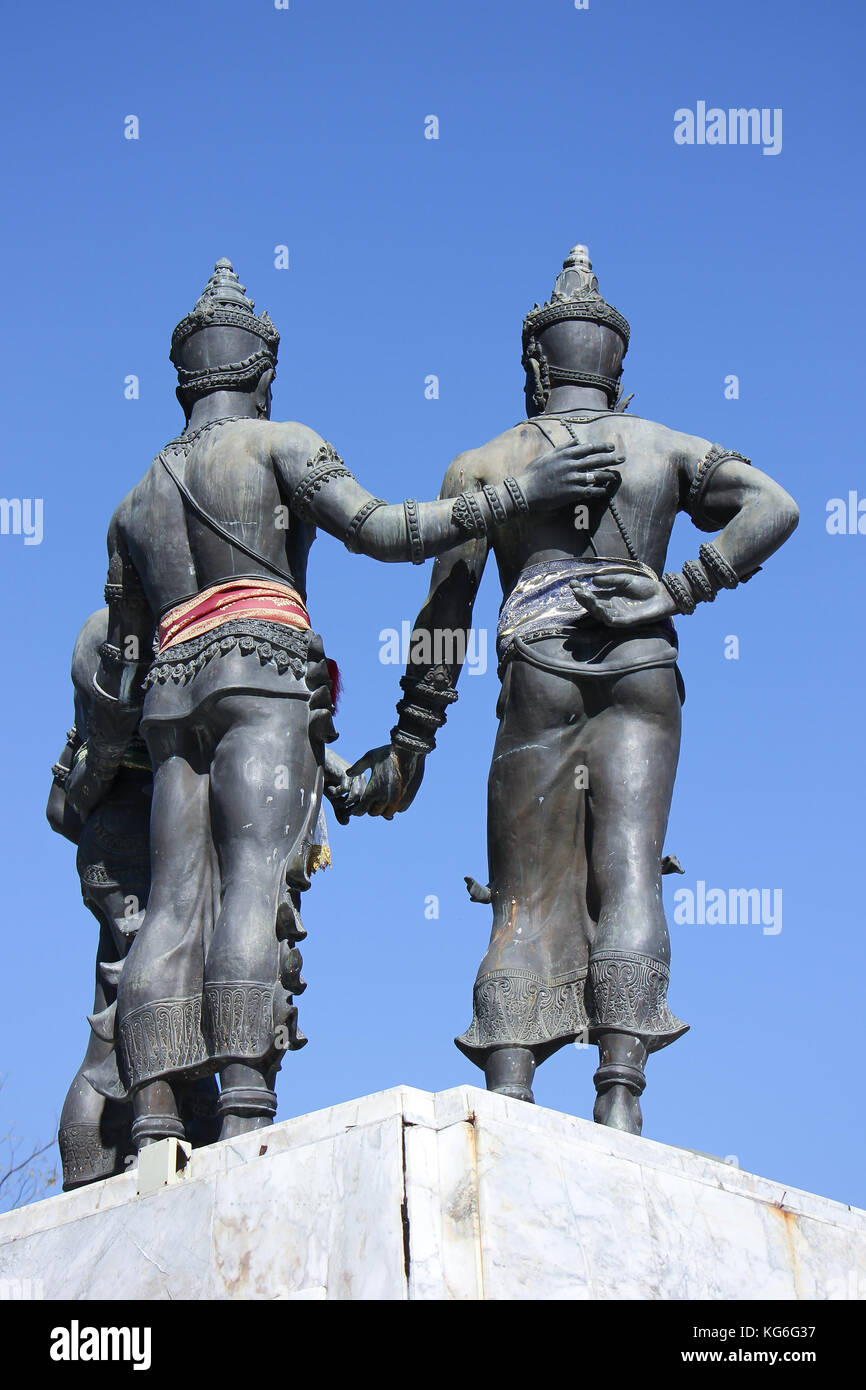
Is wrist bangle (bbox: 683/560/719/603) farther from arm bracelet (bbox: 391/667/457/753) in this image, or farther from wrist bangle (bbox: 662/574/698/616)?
arm bracelet (bbox: 391/667/457/753)

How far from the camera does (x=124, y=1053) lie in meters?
8.71

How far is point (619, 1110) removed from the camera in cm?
816

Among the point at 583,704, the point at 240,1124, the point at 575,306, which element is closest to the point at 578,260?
the point at 575,306

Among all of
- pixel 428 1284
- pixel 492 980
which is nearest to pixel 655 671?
pixel 492 980

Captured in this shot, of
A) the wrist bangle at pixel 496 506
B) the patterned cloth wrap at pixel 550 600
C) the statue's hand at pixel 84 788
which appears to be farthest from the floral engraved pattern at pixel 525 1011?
the statue's hand at pixel 84 788

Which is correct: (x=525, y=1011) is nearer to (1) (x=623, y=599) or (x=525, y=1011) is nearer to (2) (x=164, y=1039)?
(2) (x=164, y=1039)

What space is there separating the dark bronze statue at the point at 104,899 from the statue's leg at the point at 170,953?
0.65 meters

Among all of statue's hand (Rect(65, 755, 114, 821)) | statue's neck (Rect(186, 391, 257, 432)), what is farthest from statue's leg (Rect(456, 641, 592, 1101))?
statue's hand (Rect(65, 755, 114, 821))

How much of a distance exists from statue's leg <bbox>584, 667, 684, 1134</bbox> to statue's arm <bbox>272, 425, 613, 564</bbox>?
2.87 feet

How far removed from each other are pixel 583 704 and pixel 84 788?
114 inches

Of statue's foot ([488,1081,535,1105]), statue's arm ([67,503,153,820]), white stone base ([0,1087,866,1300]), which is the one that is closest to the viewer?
white stone base ([0,1087,866,1300])

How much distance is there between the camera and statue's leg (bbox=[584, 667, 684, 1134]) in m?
8.30
